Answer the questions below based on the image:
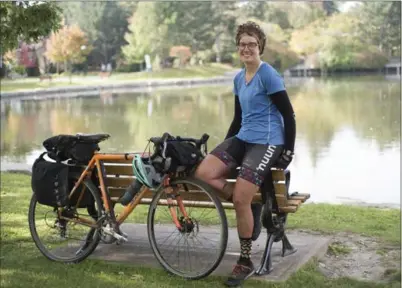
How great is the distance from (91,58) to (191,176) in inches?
2542

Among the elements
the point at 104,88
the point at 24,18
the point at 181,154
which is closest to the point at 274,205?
the point at 181,154

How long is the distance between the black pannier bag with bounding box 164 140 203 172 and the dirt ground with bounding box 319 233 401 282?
1.06 metres

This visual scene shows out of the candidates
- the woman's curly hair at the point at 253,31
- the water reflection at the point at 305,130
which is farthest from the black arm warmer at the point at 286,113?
the water reflection at the point at 305,130

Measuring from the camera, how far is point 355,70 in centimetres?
6988

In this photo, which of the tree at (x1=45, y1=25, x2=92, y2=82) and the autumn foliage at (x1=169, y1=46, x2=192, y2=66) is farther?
the autumn foliage at (x1=169, y1=46, x2=192, y2=66)

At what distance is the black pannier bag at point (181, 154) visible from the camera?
350 centimetres

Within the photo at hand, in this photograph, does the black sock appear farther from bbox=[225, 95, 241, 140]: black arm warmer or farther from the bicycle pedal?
the bicycle pedal

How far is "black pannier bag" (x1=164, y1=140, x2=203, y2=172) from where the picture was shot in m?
3.50

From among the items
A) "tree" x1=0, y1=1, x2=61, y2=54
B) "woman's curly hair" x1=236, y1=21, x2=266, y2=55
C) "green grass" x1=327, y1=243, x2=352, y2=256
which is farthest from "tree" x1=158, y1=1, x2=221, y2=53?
"woman's curly hair" x1=236, y1=21, x2=266, y2=55

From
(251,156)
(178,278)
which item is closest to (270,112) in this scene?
(251,156)

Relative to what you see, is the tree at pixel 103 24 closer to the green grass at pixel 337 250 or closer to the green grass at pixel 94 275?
the green grass at pixel 94 275

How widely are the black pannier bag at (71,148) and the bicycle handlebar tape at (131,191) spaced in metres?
0.35

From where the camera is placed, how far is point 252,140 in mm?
3525

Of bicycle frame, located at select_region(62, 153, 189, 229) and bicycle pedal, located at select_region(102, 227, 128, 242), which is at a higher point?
bicycle frame, located at select_region(62, 153, 189, 229)
